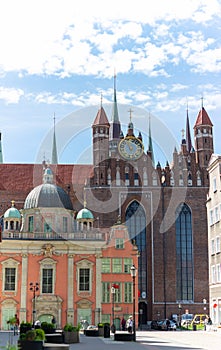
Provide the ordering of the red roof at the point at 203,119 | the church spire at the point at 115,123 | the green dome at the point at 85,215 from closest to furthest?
the green dome at the point at 85,215, the red roof at the point at 203,119, the church spire at the point at 115,123

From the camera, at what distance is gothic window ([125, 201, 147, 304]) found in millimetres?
61688

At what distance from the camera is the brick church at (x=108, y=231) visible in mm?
48531

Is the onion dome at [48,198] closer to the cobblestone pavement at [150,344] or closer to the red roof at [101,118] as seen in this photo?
the red roof at [101,118]

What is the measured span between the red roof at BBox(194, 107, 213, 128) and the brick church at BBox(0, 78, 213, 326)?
116 mm

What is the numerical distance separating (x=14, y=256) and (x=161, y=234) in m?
19.1

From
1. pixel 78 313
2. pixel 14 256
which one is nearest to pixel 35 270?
pixel 14 256

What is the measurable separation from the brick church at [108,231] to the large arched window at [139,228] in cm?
11

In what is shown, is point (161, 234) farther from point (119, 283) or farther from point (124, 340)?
point (124, 340)

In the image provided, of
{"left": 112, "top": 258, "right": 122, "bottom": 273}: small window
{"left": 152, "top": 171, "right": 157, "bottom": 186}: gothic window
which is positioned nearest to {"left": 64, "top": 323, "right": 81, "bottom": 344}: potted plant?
{"left": 112, "top": 258, "right": 122, "bottom": 273}: small window

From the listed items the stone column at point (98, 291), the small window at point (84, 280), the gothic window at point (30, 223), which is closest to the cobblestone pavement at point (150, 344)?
the stone column at point (98, 291)

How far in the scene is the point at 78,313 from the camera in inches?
1905

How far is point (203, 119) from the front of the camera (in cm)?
6612

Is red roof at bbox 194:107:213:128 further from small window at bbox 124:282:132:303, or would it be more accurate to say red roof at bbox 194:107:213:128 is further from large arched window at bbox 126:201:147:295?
small window at bbox 124:282:132:303

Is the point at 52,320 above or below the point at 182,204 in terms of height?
below
